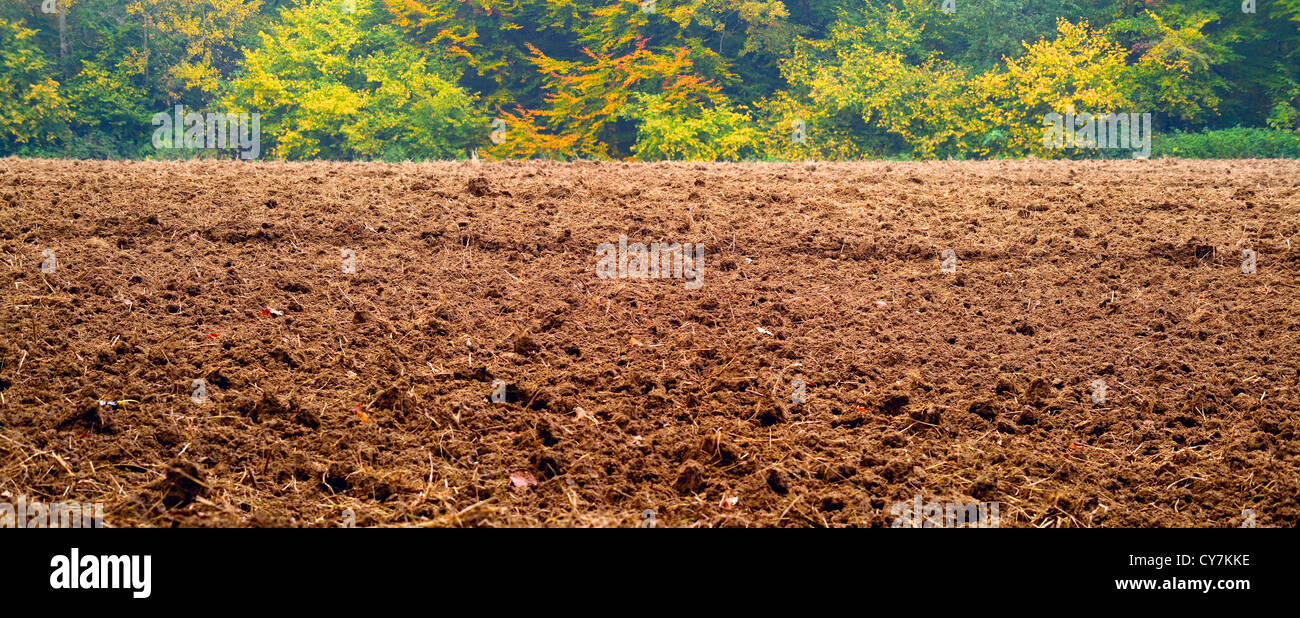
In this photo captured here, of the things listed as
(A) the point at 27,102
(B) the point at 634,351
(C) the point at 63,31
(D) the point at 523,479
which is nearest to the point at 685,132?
(B) the point at 634,351

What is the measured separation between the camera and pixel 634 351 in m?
5.29

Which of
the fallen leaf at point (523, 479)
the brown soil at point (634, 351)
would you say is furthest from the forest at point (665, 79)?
the fallen leaf at point (523, 479)

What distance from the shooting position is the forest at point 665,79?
64.6 feet

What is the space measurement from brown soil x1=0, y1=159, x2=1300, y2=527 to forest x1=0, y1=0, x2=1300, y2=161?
40.8ft

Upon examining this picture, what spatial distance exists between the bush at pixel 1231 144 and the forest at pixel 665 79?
2.5 inches

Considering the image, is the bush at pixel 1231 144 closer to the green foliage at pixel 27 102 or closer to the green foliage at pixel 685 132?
the green foliage at pixel 685 132

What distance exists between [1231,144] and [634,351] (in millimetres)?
18956

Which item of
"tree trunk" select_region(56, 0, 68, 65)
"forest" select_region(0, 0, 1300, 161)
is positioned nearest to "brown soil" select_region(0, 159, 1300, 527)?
"forest" select_region(0, 0, 1300, 161)

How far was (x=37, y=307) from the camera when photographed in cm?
536

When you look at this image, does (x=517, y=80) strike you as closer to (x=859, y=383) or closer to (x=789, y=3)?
(x=789, y=3)

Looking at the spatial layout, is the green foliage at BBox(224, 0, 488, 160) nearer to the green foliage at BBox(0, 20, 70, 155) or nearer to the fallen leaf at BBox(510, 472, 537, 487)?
the green foliage at BBox(0, 20, 70, 155)

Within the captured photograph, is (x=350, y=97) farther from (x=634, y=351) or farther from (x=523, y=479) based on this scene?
(x=523, y=479)

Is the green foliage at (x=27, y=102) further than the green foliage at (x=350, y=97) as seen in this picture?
Yes

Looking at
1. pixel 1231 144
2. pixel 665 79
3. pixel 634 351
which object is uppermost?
pixel 665 79
